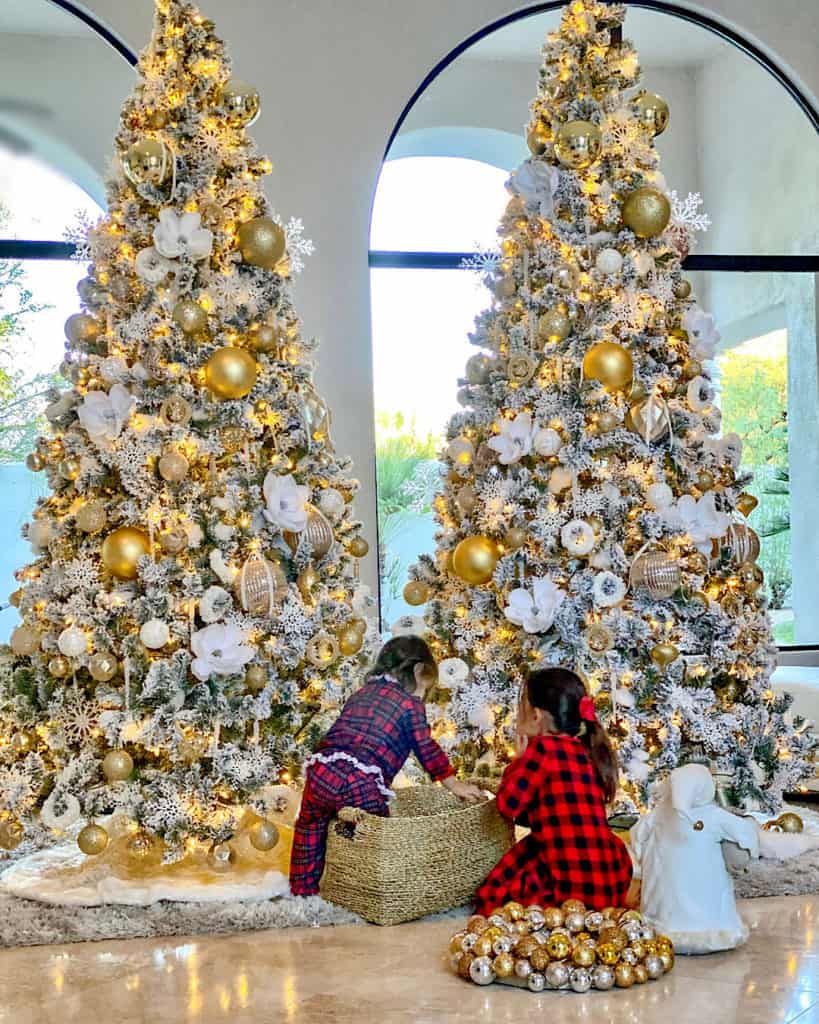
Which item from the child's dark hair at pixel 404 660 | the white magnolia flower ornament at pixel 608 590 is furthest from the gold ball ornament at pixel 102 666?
the white magnolia flower ornament at pixel 608 590

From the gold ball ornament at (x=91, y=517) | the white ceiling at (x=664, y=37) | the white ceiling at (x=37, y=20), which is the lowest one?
the gold ball ornament at (x=91, y=517)

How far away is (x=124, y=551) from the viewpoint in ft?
15.3

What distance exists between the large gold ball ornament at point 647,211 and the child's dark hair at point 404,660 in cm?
203

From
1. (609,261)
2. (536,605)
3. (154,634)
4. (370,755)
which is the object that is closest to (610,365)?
(609,261)

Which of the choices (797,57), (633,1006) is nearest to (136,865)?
(633,1006)

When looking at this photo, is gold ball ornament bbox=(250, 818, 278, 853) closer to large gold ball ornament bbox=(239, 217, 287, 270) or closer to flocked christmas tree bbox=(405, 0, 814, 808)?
flocked christmas tree bbox=(405, 0, 814, 808)

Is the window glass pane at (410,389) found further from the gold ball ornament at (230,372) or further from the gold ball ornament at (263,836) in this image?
the gold ball ornament at (263,836)

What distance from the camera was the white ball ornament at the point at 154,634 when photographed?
15.0ft

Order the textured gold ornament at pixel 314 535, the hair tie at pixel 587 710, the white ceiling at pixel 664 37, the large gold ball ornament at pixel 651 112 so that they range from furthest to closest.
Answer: the white ceiling at pixel 664 37 → the large gold ball ornament at pixel 651 112 → the textured gold ornament at pixel 314 535 → the hair tie at pixel 587 710

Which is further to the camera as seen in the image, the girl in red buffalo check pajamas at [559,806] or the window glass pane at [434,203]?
the window glass pane at [434,203]

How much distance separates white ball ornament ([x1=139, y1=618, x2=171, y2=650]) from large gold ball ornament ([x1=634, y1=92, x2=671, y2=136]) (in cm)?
295

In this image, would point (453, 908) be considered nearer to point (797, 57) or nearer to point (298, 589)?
point (298, 589)

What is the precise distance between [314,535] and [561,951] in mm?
1939

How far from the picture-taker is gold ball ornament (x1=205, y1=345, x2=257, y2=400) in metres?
4.77
